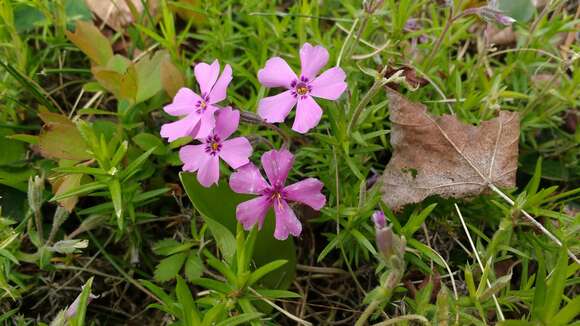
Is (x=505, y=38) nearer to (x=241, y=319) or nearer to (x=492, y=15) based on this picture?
(x=492, y=15)

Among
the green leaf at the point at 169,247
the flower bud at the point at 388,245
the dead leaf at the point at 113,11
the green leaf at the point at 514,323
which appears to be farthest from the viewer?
the dead leaf at the point at 113,11

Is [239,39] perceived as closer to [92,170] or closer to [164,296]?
[92,170]

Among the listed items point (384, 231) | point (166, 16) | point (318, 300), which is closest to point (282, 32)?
point (166, 16)

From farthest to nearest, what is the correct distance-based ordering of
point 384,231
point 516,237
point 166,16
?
1. point 166,16
2. point 516,237
3. point 384,231

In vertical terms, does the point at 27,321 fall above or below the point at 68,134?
below

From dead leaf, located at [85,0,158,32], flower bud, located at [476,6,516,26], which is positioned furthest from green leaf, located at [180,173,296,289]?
dead leaf, located at [85,0,158,32]

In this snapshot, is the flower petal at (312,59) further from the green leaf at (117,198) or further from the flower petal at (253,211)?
the green leaf at (117,198)

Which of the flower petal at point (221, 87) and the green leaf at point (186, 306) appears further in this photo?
the flower petal at point (221, 87)

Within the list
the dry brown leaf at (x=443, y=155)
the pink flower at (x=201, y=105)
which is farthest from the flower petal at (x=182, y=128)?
the dry brown leaf at (x=443, y=155)
